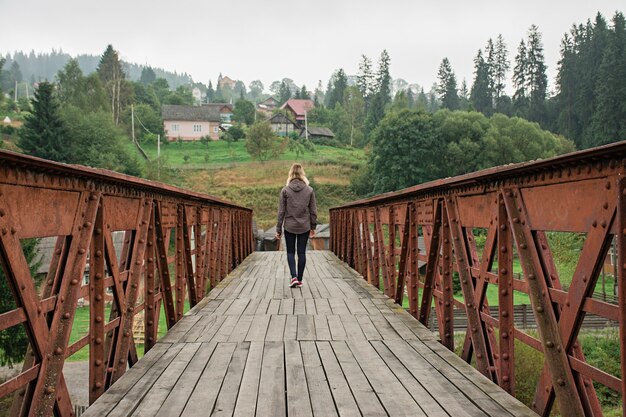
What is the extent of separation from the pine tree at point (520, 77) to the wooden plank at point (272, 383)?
91.1 m

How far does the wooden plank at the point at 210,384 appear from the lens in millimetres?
3133

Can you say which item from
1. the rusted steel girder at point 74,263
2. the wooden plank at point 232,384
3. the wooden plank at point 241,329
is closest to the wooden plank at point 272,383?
the wooden plank at point 232,384

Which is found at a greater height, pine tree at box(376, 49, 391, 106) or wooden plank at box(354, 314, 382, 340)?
pine tree at box(376, 49, 391, 106)

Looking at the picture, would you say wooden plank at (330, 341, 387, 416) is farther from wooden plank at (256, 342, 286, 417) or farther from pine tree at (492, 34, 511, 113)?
pine tree at (492, 34, 511, 113)

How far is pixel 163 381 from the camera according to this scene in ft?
12.0

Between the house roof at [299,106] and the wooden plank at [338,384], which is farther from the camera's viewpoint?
the house roof at [299,106]

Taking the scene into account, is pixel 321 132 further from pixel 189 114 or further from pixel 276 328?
pixel 276 328

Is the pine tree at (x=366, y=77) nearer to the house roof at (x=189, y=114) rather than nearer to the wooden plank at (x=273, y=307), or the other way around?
the house roof at (x=189, y=114)

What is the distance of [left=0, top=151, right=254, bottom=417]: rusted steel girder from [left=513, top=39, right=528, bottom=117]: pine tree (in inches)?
3595

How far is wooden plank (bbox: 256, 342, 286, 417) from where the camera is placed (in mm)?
3131

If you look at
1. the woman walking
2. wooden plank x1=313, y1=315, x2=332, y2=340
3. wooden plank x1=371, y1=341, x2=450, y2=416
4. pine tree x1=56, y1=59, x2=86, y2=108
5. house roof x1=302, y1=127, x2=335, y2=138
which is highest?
pine tree x1=56, y1=59, x2=86, y2=108

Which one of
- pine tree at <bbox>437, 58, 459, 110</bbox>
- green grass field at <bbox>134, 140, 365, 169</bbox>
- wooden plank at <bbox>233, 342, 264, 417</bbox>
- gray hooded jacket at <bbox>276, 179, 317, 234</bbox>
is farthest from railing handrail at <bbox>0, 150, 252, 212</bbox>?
pine tree at <bbox>437, 58, 459, 110</bbox>

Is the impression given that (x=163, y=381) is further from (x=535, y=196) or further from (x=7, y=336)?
(x=7, y=336)

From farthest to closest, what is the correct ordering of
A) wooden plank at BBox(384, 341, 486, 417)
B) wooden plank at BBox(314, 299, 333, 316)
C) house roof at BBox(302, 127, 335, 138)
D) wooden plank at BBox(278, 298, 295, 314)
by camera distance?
house roof at BBox(302, 127, 335, 138), wooden plank at BBox(278, 298, 295, 314), wooden plank at BBox(314, 299, 333, 316), wooden plank at BBox(384, 341, 486, 417)
